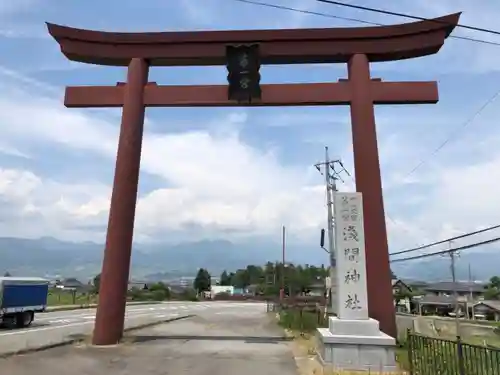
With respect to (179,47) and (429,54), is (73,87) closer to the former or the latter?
(179,47)

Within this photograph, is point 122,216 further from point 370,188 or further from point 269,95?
point 370,188

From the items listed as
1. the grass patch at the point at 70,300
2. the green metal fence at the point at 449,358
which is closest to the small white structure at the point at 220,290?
the grass patch at the point at 70,300

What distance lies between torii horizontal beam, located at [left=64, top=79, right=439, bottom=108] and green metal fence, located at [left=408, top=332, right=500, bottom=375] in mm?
7620

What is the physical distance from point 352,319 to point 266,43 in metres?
8.38

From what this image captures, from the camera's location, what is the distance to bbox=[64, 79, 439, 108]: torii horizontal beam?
13555 millimetres

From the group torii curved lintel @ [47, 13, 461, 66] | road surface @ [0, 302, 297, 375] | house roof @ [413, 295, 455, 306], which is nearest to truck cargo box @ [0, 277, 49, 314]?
road surface @ [0, 302, 297, 375]

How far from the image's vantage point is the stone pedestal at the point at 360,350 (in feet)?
28.5

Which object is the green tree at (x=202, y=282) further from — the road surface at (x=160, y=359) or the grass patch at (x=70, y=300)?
the road surface at (x=160, y=359)

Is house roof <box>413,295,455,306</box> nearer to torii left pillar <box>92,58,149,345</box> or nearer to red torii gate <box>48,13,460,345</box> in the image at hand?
red torii gate <box>48,13,460,345</box>

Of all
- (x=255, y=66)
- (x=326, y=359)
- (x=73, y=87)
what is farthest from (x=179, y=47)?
(x=326, y=359)

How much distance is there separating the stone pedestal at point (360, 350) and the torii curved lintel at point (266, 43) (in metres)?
8.27

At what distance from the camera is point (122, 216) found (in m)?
12.9

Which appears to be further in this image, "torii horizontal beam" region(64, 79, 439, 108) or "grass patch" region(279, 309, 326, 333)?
"grass patch" region(279, 309, 326, 333)

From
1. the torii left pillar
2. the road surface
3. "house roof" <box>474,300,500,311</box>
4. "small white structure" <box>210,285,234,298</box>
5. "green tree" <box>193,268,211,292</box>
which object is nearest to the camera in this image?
the road surface
